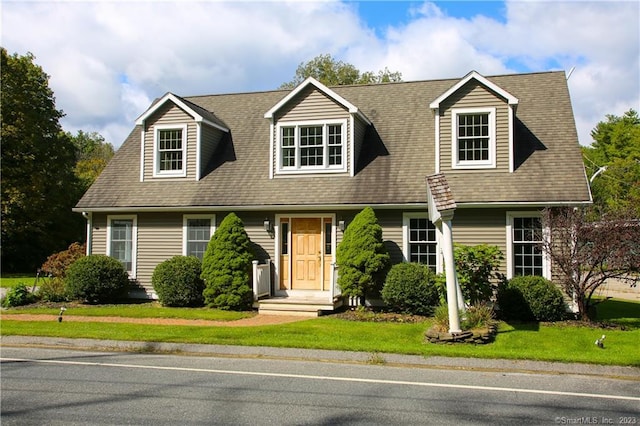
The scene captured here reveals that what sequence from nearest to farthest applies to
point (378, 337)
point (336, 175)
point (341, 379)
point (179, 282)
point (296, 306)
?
point (341, 379)
point (378, 337)
point (296, 306)
point (179, 282)
point (336, 175)

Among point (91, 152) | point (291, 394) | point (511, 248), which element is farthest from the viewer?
point (91, 152)

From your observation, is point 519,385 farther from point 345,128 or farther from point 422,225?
point 345,128

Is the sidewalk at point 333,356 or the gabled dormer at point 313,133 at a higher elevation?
the gabled dormer at point 313,133

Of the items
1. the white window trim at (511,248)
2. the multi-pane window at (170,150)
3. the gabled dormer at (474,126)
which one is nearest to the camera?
the white window trim at (511,248)

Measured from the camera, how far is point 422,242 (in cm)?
1576

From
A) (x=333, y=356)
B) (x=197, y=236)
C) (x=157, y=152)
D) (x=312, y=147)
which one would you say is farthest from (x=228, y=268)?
(x=333, y=356)

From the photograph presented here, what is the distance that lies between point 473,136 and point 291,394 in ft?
36.7

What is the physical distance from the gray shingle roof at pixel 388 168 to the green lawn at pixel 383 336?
3.96m

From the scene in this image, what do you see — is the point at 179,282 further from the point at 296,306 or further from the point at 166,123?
the point at 166,123

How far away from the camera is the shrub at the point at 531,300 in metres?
13.6

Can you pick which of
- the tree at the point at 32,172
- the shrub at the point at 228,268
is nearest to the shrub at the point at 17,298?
the shrub at the point at 228,268

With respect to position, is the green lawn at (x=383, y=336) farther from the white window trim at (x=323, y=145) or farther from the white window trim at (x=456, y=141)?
the white window trim at (x=323, y=145)

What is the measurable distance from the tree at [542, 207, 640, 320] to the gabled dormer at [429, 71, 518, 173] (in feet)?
9.63

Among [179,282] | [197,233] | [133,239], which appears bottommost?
[179,282]
